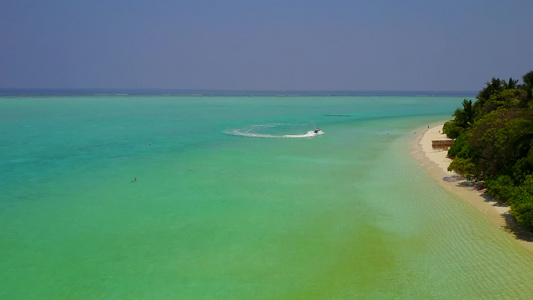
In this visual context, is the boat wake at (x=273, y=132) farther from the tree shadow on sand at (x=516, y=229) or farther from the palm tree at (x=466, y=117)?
the tree shadow on sand at (x=516, y=229)

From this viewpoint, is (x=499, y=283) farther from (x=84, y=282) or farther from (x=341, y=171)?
(x=341, y=171)

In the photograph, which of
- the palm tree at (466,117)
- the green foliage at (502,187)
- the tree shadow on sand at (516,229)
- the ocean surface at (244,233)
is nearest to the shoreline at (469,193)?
the tree shadow on sand at (516,229)

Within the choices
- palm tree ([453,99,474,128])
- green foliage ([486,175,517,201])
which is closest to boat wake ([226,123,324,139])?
palm tree ([453,99,474,128])

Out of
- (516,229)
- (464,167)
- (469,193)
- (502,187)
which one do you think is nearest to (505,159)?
(502,187)

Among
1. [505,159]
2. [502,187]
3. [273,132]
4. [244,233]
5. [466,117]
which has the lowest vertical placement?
[244,233]

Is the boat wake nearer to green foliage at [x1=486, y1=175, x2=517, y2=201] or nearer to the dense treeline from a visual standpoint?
the dense treeline

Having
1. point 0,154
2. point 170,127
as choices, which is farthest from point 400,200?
point 170,127

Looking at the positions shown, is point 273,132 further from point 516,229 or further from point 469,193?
point 516,229

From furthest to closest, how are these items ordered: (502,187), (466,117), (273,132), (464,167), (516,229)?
(273,132) → (466,117) → (464,167) → (502,187) → (516,229)
